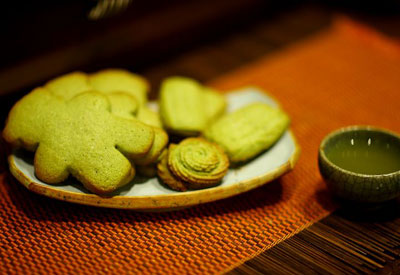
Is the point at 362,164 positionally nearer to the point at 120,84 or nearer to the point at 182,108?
the point at 182,108

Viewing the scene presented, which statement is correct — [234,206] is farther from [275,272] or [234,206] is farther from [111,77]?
[111,77]

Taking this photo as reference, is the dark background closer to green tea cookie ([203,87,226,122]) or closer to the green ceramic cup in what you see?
green tea cookie ([203,87,226,122])

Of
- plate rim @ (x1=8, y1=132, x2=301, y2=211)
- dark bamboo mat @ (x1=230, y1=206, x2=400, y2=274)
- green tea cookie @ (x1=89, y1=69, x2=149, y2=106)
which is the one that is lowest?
dark bamboo mat @ (x1=230, y1=206, x2=400, y2=274)

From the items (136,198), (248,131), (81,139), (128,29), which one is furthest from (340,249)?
(128,29)

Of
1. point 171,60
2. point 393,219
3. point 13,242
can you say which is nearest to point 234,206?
point 393,219

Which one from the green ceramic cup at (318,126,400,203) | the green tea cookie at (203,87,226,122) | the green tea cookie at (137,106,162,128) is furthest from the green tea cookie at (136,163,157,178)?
the green ceramic cup at (318,126,400,203)

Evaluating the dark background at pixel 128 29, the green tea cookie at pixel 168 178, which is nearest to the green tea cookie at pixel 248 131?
the green tea cookie at pixel 168 178
